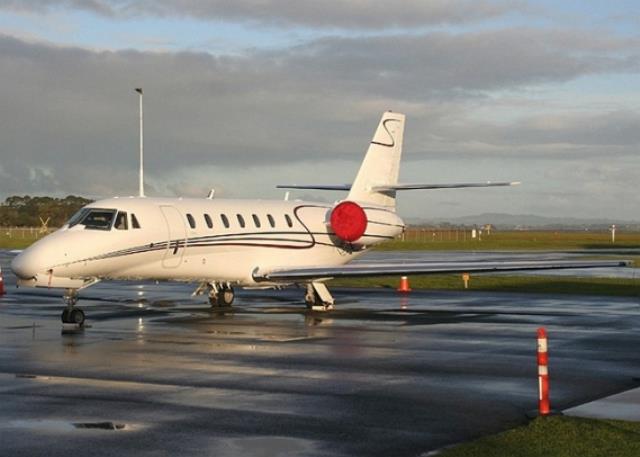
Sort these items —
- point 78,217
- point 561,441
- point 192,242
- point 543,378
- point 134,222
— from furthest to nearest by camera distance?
point 192,242 → point 134,222 → point 78,217 → point 543,378 → point 561,441

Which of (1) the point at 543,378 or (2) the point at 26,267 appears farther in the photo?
(2) the point at 26,267

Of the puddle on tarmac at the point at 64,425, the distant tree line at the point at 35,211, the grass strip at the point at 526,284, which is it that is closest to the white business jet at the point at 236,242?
the grass strip at the point at 526,284

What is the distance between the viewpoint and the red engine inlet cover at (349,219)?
99.6 feet

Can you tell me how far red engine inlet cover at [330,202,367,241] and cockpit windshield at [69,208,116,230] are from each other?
25.9 feet

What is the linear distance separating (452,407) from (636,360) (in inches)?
219

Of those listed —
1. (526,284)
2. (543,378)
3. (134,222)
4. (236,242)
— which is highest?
(134,222)

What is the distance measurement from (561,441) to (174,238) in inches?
664

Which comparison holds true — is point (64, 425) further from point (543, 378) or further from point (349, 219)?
point (349, 219)

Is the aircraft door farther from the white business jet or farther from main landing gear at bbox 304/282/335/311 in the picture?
main landing gear at bbox 304/282/335/311

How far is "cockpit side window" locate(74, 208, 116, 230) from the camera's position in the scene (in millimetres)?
24047

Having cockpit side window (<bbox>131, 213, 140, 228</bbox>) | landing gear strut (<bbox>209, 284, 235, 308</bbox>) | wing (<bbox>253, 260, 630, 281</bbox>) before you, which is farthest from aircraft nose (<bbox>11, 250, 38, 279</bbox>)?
wing (<bbox>253, 260, 630, 281</bbox>)

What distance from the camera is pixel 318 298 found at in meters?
27.9

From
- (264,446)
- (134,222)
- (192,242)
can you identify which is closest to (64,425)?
(264,446)

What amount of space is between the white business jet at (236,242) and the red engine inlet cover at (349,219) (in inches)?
1.1
